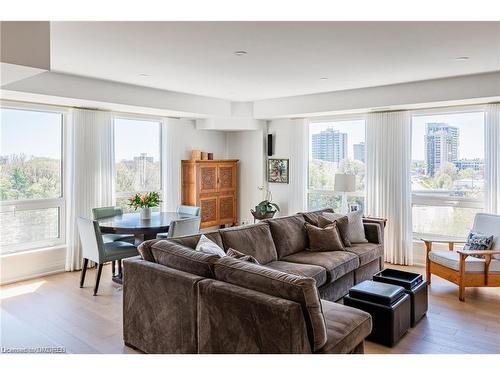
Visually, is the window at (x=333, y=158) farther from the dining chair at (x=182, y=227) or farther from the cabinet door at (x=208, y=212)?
the dining chair at (x=182, y=227)

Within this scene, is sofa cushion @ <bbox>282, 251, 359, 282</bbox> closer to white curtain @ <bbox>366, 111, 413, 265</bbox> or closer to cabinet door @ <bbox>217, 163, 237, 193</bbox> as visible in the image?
white curtain @ <bbox>366, 111, 413, 265</bbox>

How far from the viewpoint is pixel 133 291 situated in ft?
10.1

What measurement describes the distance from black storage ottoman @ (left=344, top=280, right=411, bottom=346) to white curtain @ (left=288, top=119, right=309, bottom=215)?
3.54 m

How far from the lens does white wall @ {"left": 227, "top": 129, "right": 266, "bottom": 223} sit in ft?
24.2

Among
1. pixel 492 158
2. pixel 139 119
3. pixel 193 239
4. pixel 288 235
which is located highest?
pixel 139 119

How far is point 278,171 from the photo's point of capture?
7.20m

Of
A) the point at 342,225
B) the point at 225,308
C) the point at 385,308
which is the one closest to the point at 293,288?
the point at 225,308

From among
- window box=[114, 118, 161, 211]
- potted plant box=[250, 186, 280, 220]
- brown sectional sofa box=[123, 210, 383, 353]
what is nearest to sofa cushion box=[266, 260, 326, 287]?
brown sectional sofa box=[123, 210, 383, 353]

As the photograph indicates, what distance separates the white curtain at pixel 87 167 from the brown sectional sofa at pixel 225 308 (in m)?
2.71

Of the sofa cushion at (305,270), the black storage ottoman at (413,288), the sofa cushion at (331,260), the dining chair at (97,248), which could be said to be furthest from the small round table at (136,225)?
the black storage ottoman at (413,288)

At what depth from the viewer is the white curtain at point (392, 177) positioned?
5.73 metres

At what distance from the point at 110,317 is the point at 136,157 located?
318cm

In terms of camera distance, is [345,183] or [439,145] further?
[345,183]

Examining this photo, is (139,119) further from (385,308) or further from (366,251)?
(385,308)
